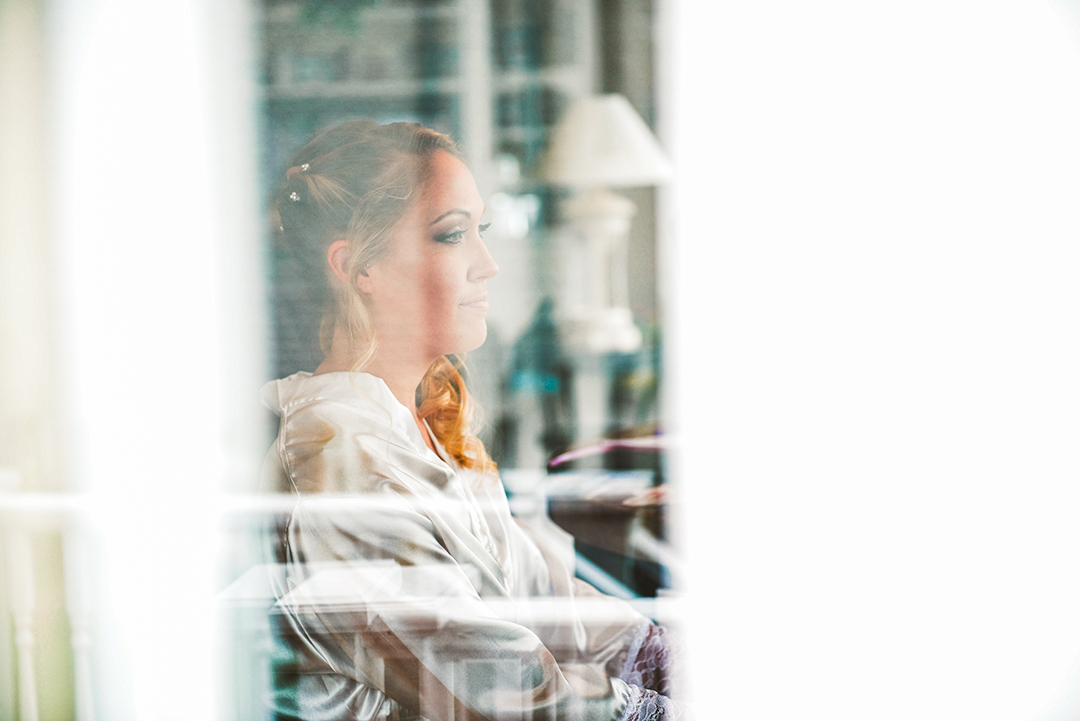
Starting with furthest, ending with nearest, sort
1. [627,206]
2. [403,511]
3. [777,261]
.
A: [627,206] < [777,261] < [403,511]

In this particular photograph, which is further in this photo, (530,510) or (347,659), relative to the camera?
(530,510)

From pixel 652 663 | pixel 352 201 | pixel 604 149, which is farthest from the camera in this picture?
pixel 604 149

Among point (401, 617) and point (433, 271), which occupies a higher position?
point (433, 271)

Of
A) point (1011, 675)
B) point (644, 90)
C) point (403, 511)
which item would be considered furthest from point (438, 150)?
point (1011, 675)

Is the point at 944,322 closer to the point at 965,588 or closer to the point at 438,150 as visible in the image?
the point at 965,588

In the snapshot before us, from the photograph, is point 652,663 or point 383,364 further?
point 652,663

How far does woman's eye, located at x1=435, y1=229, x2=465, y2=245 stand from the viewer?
917mm

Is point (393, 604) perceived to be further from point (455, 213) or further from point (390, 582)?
point (455, 213)

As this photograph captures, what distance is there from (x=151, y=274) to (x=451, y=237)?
0.48 metres

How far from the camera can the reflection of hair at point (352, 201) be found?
881 mm

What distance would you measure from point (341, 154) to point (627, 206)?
1.91 ft

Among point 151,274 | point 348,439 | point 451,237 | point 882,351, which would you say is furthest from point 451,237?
point 882,351

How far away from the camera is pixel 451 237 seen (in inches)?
36.5

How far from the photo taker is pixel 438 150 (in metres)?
0.93
